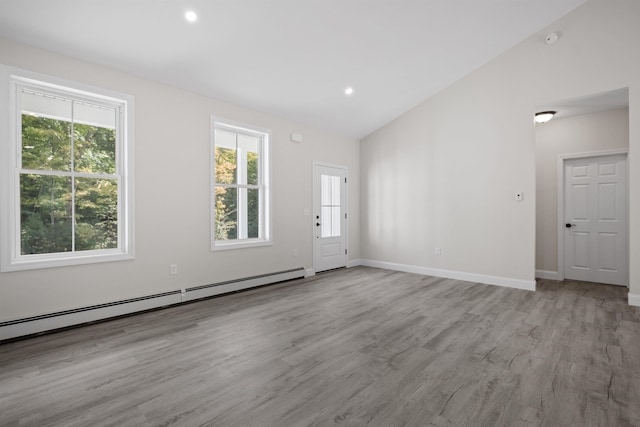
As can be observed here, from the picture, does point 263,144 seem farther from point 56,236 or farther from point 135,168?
point 56,236

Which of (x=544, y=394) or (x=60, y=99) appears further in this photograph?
(x=60, y=99)

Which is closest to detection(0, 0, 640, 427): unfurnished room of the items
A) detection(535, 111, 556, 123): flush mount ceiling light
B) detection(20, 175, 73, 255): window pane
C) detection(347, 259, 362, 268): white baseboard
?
detection(20, 175, 73, 255): window pane

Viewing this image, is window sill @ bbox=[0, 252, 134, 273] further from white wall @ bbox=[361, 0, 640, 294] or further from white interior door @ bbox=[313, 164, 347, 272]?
white wall @ bbox=[361, 0, 640, 294]

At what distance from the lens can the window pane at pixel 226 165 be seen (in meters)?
4.70

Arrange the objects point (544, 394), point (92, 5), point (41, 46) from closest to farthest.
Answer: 1. point (544, 394)
2. point (92, 5)
3. point (41, 46)

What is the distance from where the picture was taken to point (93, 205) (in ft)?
11.7

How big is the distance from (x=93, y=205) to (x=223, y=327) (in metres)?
2.04

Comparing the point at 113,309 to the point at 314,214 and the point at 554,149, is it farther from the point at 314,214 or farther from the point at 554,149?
the point at 554,149

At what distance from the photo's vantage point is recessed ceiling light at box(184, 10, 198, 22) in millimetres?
3050

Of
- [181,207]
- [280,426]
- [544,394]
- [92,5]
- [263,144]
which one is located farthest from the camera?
[263,144]

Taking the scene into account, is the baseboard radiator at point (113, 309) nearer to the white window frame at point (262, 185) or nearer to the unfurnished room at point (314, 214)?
the unfurnished room at point (314, 214)

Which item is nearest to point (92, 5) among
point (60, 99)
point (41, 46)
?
point (41, 46)

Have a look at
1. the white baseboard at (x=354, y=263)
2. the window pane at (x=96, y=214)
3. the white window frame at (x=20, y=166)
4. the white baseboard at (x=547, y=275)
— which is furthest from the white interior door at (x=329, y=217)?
the white baseboard at (x=547, y=275)

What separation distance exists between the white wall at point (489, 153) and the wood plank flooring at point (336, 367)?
143 centimetres
